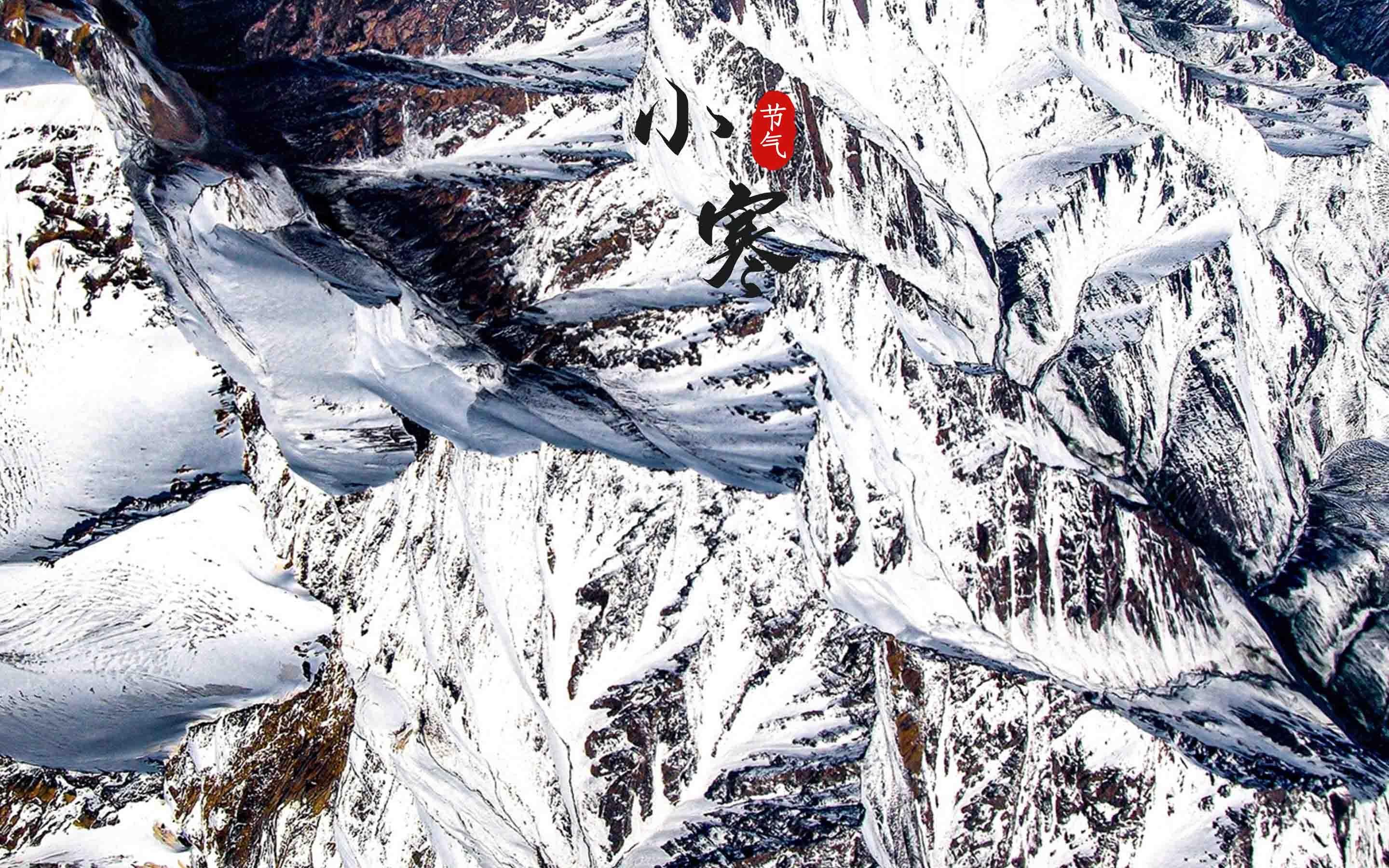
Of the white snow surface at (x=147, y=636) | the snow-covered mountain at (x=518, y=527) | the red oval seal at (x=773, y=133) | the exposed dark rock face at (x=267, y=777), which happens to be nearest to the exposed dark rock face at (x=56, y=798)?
the snow-covered mountain at (x=518, y=527)

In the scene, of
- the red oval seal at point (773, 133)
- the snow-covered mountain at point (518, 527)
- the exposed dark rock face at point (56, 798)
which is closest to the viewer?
the snow-covered mountain at point (518, 527)

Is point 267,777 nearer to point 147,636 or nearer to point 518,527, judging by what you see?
point 147,636

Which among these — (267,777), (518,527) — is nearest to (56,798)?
(267,777)

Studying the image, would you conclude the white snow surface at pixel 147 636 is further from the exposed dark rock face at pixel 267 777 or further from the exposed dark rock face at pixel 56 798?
the exposed dark rock face at pixel 267 777

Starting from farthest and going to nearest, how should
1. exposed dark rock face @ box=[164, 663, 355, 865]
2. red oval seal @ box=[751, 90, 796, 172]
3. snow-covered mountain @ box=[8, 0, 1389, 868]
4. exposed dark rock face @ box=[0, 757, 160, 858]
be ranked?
red oval seal @ box=[751, 90, 796, 172] < exposed dark rock face @ box=[164, 663, 355, 865] < exposed dark rock face @ box=[0, 757, 160, 858] < snow-covered mountain @ box=[8, 0, 1389, 868]

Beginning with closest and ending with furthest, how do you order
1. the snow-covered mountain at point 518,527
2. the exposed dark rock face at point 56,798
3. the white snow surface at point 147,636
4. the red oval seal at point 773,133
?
the snow-covered mountain at point 518,527 → the white snow surface at point 147,636 → the exposed dark rock face at point 56,798 → the red oval seal at point 773,133

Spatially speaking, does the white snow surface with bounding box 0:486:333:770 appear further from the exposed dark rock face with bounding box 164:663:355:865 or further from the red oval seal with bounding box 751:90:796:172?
the red oval seal with bounding box 751:90:796:172

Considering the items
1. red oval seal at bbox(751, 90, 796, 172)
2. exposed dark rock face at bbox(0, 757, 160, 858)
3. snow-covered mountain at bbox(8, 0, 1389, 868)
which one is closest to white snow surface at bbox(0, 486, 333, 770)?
snow-covered mountain at bbox(8, 0, 1389, 868)
